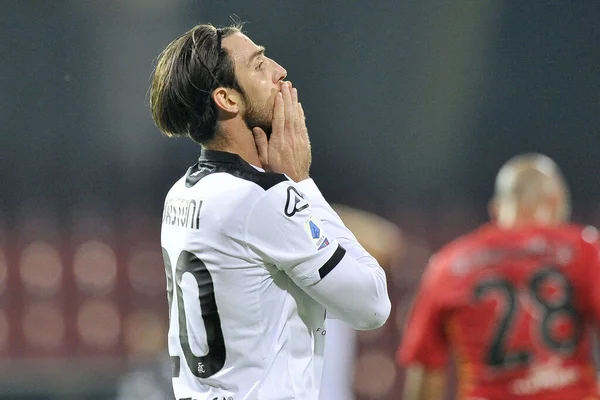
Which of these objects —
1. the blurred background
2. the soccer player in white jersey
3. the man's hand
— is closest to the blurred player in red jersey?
the soccer player in white jersey

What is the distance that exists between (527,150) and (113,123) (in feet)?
11.0

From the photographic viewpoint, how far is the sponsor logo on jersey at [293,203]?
91.7 inches

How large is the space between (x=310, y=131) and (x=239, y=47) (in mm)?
5921

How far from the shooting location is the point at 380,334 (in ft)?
25.3

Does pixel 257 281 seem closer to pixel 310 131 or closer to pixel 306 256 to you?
pixel 306 256

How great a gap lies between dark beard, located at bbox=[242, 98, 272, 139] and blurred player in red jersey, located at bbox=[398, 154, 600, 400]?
1.81m

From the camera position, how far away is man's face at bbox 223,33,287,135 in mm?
2467

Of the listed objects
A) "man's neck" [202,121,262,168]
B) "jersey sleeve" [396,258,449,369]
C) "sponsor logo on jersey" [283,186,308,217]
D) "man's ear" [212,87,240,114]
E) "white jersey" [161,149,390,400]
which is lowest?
"jersey sleeve" [396,258,449,369]

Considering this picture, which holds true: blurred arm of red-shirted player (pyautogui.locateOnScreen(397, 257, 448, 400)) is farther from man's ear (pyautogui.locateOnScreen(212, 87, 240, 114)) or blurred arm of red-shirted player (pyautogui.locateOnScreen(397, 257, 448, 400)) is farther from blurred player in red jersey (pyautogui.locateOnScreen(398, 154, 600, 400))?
man's ear (pyautogui.locateOnScreen(212, 87, 240, 114))

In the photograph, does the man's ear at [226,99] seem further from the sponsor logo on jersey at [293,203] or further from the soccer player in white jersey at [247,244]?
the sponsor logo on jersey at [293,203]

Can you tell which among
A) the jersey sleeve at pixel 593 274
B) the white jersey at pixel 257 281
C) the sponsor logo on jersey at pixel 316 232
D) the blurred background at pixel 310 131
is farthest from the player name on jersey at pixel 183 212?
the blurred background at pixel 310 131

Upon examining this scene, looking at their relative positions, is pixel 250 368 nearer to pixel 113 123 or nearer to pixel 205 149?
pixel 205 149

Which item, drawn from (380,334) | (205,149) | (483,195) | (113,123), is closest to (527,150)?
(483,195)

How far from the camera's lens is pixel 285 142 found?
2465 mm
